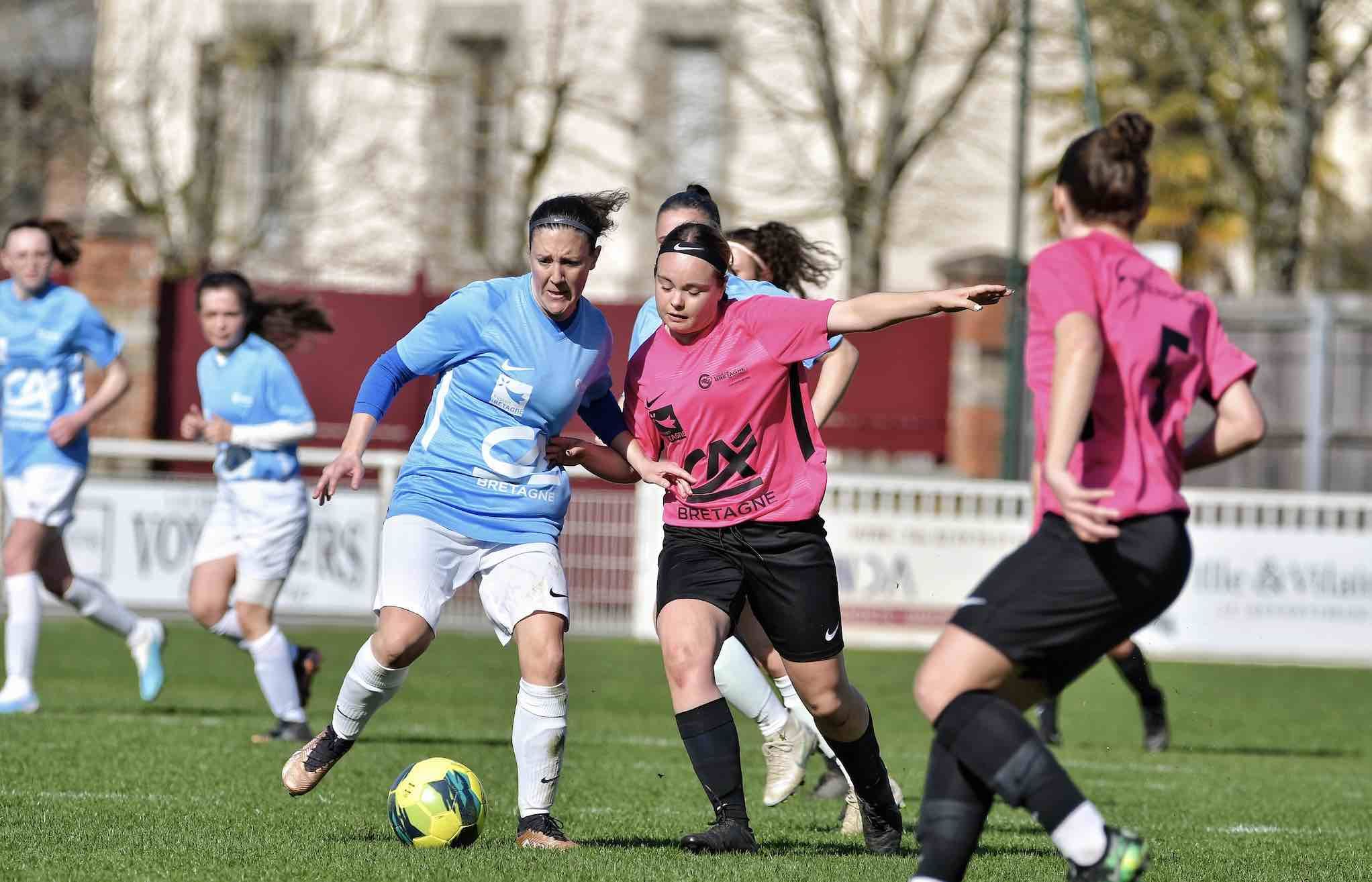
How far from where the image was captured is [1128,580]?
4410 millimetres

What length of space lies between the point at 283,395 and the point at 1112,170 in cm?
520

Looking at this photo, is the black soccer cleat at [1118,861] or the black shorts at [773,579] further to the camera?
the black shorts at [773,579]

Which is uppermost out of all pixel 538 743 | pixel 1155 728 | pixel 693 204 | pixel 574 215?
pixel 693 204

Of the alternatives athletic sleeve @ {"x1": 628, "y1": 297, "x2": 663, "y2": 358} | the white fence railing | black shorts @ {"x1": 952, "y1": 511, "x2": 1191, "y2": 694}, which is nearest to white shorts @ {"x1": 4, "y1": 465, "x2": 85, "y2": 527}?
athletic sleeve @ {"x1": 628, "y1": 297, "x2": 663, "y2": 358}

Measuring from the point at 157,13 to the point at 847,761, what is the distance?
19.9 meters

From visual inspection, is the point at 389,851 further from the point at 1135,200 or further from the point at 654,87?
the point at 654,87

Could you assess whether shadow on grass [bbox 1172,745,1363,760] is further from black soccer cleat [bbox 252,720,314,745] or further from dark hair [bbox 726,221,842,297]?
black soccer cleat [bbox 252,720,314,745]

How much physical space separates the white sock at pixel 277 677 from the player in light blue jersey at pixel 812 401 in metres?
2.55

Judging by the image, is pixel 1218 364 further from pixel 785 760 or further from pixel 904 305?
pixel 785 760

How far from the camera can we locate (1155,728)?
10.3 m

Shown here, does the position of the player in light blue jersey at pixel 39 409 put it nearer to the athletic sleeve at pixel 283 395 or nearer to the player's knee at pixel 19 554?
the player's knee at pixel 19 554

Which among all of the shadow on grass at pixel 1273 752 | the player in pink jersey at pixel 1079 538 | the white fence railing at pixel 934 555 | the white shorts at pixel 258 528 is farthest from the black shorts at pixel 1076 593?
the white fence railing at pixel 934 555

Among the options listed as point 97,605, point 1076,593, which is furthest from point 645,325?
point 97,605

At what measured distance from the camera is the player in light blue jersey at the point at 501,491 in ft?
19.0
